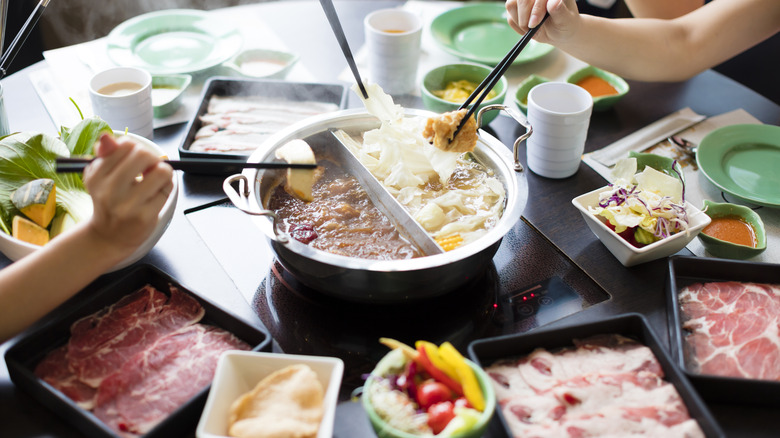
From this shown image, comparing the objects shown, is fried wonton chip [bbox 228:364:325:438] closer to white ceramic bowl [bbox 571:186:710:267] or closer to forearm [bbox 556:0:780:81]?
white ceramic bowl [bbox 571:186:710:267]

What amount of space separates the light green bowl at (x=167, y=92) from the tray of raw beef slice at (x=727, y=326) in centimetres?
226

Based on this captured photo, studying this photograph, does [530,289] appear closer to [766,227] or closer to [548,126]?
[548,126]

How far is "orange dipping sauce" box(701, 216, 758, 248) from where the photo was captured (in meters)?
2.14

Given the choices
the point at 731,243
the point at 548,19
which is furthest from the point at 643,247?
the point at 548,19

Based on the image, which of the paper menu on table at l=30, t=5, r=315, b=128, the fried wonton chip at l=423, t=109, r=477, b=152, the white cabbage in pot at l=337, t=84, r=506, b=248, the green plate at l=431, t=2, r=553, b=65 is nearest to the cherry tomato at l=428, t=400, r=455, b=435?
the white cabbage in pot at l=337, t=84, r=506, b=248

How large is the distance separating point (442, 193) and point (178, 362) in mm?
1099

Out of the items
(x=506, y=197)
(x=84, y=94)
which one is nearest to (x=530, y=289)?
(x=506, y=197)

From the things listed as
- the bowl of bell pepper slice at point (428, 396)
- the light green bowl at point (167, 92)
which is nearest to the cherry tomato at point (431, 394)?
the bowl of bell pepper slice at point (428, 396)

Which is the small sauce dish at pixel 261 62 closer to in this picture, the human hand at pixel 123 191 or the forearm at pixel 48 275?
the human hand at pixel 123 191

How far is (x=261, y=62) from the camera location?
3193mm

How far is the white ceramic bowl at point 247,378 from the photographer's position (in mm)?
1413

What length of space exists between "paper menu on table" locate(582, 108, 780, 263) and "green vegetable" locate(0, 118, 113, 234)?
2051 millimetres

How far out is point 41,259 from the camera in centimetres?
159

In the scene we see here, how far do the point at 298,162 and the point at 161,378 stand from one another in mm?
779
